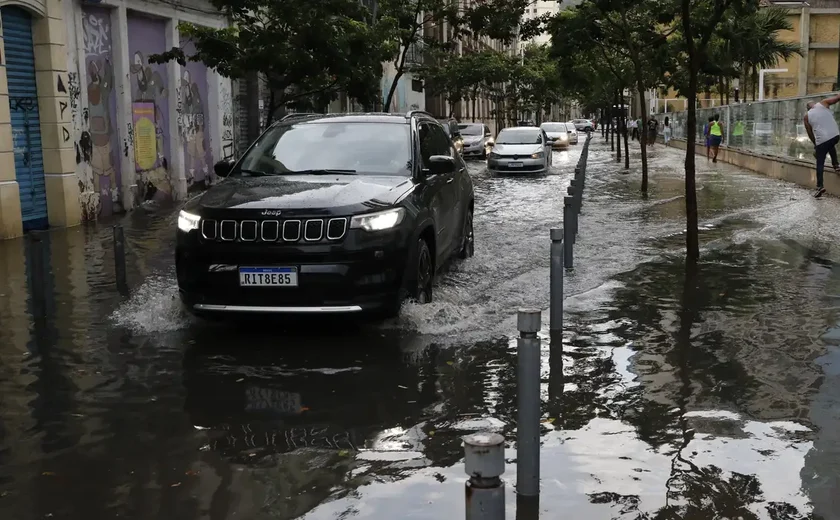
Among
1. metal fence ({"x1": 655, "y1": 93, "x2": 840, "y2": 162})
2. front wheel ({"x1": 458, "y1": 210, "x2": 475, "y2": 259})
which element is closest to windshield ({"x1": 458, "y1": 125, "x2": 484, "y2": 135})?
metal fence ({"x1": 655, "y1": 93, "x2": 840, "y2": 162})

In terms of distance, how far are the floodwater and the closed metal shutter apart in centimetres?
504

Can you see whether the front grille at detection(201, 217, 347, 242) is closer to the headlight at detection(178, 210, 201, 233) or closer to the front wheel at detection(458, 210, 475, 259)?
the headlight at detection(178, 210, 201, 233)

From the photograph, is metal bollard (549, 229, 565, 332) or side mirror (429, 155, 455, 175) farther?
side mirror (429, 155, 455, 175)

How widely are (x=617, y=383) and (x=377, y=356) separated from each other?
1.71m

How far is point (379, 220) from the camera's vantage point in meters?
6.94

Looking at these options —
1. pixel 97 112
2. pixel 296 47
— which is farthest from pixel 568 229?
pixel 97 112

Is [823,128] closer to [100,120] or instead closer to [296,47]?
[296,47]

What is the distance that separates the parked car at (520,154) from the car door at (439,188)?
17.8 meters

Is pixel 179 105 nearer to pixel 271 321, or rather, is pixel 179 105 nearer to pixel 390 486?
pixel 271 321

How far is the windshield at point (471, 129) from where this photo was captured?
41.1m

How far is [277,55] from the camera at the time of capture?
13.7 m

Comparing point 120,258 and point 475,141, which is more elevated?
point 475,141

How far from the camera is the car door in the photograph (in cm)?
826

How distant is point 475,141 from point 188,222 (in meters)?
33.3
